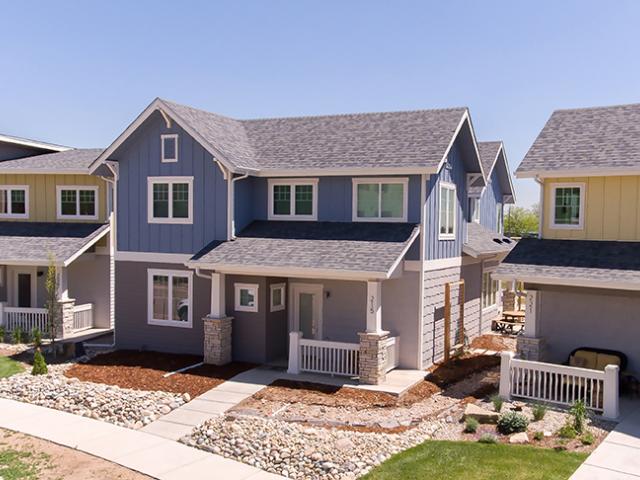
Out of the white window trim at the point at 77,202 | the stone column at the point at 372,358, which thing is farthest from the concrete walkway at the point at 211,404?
the white window trim at the point at 77,202

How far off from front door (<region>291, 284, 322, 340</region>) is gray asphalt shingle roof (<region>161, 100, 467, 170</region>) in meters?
3.74

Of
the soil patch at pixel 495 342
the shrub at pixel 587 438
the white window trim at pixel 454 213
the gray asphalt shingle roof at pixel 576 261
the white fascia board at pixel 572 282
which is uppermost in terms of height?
the white window trim at pixel 454 213

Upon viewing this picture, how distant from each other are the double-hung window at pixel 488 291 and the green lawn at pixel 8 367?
16239 mm

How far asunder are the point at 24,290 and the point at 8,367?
25.1 feet

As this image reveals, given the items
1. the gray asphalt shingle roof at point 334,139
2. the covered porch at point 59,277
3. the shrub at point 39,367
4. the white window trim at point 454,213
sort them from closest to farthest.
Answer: the shrub at point 39,367 → the gray asphalt shingle roof at point 334,139 → the white window trim at point 454,213 → the covered porch at point 59,277

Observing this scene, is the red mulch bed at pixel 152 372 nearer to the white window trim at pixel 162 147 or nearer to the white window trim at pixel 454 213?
the white window trim at pixel 162 147

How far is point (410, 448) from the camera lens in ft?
39.9

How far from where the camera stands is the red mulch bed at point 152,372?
16.4 metres

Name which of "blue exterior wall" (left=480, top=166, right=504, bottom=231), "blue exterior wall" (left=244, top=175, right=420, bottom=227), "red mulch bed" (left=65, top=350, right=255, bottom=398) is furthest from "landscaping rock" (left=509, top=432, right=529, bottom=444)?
"blue exterior wall" (left=480, top=166, right=504, bottom=231)

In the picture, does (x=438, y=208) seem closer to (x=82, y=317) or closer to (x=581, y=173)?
(x=581, y=173)

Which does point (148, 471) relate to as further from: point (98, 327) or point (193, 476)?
point (98, 327)

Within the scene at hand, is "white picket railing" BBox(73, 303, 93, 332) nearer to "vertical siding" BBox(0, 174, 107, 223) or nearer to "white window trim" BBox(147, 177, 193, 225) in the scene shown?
"vertical siding" BBox(0, 174, 107, 223)

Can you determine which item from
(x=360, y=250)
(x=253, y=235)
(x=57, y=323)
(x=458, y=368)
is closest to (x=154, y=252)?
(x=253, y=235)

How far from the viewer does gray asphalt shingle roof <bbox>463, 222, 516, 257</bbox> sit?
21516mm
